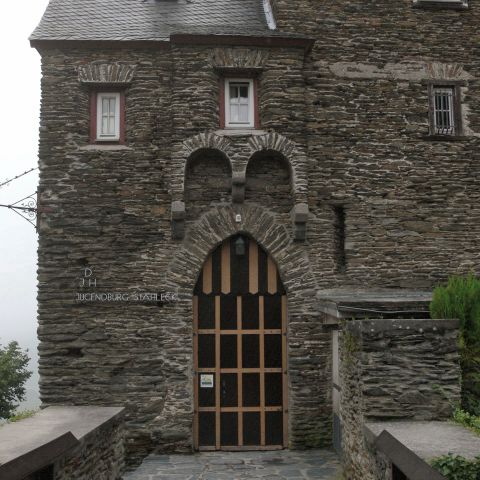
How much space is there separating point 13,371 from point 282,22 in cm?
1667

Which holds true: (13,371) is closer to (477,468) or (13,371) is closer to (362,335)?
(362,335)

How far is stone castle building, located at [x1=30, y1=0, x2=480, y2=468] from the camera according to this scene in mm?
9648

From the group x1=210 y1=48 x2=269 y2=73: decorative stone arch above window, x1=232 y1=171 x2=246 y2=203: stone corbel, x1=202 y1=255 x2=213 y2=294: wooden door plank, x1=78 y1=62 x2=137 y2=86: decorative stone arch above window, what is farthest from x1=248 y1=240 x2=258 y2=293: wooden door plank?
x1=78 y1=62 x2=137 y2=86: decorative stone arch above window

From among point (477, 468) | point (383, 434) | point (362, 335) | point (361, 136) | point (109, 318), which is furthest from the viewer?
point (361, 136)

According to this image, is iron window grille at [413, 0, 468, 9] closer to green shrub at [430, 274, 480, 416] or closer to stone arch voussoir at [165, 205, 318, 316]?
stone arch voussoir at [165, 205, 318, 316]

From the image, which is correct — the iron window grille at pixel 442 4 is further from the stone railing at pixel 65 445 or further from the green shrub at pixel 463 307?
the stone railing at pixel 65 445

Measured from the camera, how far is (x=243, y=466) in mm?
8820

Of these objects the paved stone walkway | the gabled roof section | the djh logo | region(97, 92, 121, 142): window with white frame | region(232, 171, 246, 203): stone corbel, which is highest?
the gabled roof section

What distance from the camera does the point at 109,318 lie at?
968 cm

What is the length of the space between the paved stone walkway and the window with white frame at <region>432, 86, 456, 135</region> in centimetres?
609

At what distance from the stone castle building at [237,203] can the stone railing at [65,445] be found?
1.83 m

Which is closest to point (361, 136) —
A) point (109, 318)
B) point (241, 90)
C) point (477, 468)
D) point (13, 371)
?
point (241, 90)

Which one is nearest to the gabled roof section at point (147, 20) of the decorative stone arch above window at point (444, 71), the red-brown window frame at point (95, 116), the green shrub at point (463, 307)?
the red-brown window frame at point (95, 116)

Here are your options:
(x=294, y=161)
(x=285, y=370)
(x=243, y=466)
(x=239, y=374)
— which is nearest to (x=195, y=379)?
(x=239, y=374)
